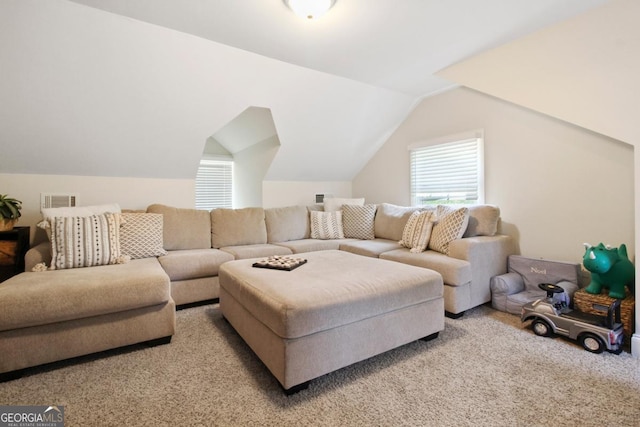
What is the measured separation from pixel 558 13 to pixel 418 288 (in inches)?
87.8

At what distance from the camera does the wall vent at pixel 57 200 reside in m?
3.06

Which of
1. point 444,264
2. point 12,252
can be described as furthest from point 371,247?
point 12,252

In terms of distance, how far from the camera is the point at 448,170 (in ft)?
12.1

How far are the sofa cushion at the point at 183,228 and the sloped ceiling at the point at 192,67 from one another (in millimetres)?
655

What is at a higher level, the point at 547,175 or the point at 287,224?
the point at 547,175

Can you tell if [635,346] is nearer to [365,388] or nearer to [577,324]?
[577,324]

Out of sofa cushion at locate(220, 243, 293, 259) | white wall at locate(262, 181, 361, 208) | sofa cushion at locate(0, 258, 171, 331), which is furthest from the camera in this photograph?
white wall at locate(262, 181, 361, 208)

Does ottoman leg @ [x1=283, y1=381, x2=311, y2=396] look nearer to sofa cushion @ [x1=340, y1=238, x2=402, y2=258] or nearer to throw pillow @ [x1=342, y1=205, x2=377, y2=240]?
sofa cushion @ [x1=340, y1=238, x2=402, y2=258]

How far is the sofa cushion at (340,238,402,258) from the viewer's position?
10.5ft

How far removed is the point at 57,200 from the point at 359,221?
339 cm

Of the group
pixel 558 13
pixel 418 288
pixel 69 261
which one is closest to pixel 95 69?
pixel 69 261

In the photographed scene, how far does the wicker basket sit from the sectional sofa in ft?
2.07

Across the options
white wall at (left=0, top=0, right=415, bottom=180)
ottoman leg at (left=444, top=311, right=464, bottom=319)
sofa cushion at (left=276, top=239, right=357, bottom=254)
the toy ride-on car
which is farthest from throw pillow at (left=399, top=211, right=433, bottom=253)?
white wall at (left=0, top=0, right=415, bottom=180)
